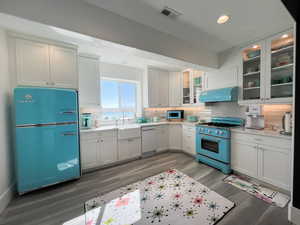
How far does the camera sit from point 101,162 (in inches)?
111

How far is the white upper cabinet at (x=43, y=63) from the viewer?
1.96 meters

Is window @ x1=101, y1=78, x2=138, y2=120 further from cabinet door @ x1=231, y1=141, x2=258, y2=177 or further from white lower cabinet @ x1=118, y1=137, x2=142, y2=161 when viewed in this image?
cabinet door @ x1=231, y1=141, x2=258, y2=177

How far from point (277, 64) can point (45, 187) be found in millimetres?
4713

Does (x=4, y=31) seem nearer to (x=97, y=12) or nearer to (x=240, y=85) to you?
(x=97, y=12)

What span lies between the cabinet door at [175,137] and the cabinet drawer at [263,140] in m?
1.52

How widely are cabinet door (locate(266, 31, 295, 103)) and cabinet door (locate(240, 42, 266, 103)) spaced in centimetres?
8

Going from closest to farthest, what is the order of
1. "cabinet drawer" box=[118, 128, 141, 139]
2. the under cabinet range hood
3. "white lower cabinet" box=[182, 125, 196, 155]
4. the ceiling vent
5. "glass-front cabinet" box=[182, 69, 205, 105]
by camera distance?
the ceiling vent → the under cabinet range hood → "cabinet drawer" box=[118, 128, 141, 139] → "white lower cabinet" box=[182, 125, 196, 155] → "glass-front cabinet" box=[182, 69, 205, 105]

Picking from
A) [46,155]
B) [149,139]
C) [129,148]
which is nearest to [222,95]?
[149,139]

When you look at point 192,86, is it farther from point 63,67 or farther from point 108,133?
point 63,67

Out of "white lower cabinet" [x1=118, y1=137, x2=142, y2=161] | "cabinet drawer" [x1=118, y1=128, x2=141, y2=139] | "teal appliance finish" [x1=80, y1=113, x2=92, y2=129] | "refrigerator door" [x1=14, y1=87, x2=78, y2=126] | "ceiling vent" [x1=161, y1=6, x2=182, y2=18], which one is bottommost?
"white lower cabinet" [x1=118, y1=137, x2=142, y2=161]

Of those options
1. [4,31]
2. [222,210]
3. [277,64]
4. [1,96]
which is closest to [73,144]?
[1,96]

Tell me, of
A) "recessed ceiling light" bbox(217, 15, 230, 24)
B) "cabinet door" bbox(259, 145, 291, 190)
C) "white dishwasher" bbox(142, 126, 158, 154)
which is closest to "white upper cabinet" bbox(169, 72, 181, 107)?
"white dishwasher" bbox(142, 126, 158, 154)

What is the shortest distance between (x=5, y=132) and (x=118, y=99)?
2.43 meters

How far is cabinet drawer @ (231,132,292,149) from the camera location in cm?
186
